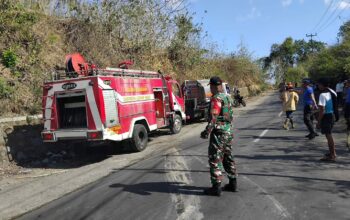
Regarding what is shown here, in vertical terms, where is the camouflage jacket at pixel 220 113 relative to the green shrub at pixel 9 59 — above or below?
below

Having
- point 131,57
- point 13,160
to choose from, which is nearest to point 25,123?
point 13,160

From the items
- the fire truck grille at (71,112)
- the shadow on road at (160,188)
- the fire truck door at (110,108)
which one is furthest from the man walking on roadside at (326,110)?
the fire truck grille at (71,112)

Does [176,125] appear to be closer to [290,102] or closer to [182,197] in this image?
[290,102]

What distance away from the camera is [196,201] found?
6887 millimetres

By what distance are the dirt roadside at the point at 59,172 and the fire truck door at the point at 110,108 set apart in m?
1.09

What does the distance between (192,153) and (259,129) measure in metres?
5.96

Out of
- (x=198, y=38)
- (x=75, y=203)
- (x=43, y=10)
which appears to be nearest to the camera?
(x=75, y=203)

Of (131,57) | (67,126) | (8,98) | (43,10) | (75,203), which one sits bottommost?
(75,203)

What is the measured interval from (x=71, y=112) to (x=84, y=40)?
10.8m

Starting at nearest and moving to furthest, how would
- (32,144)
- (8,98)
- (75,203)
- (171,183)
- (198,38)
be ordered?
1. (75,203)
2. (171,183)
3. (32,144)
4. (8,98)
5. (198,38)

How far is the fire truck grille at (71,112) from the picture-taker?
1238cm

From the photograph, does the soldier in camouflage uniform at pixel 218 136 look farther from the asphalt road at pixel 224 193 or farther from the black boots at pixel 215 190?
the asphalt road at pixel 224 193

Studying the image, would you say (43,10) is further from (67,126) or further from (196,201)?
(196,201)

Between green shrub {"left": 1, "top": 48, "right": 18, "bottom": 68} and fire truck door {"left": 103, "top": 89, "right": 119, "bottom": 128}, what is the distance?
18.9 ft
